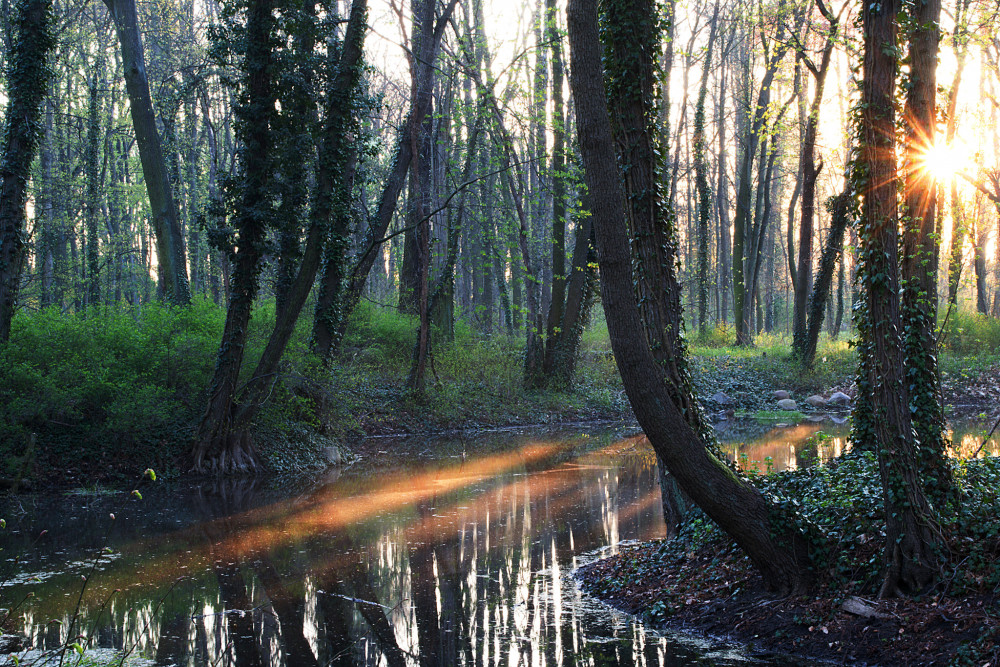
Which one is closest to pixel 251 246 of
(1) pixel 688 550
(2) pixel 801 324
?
(1) pixel 688 550

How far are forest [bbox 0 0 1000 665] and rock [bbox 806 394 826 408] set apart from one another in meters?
0.09

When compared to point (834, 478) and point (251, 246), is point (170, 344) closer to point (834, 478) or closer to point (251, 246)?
point (251, 246)

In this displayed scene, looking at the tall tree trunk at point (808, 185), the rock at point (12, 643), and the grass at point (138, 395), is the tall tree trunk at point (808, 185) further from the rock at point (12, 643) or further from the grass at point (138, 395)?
the rock at point (12, 643)

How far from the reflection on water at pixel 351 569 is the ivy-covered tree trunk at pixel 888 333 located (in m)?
1.61

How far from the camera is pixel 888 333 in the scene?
5.34 metres

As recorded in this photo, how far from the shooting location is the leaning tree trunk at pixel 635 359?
529cm

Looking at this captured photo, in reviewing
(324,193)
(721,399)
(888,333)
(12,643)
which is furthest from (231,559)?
(721,399)

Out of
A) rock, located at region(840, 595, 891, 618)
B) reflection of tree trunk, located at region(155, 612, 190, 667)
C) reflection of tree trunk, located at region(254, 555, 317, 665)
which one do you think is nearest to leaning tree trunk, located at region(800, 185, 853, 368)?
rock, located at region(840, 595, 891, 618)

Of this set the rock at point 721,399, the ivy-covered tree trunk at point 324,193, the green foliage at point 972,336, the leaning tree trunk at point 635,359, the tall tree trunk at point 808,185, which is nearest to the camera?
the leaning tree trunk at point 635,359

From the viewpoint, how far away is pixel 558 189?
2162 cm

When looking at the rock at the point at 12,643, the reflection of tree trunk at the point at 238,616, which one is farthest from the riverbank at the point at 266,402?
the rock at the point at 12,643

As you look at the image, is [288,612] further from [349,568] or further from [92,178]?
[92,178]

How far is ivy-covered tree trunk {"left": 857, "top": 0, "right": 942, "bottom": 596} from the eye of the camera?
5.26 meters

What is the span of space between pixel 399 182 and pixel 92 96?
1194 cm
